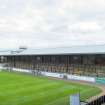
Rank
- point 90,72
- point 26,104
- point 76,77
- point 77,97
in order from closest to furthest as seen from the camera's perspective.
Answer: point 77,97 < point 26,104 < point 76,77 < point 90,72

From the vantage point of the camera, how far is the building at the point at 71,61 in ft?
160

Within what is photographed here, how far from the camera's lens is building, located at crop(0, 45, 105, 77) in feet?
160

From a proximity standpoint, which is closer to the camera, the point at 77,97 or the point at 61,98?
the point at 77,97

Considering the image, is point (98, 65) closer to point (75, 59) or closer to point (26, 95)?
point (75, 59)

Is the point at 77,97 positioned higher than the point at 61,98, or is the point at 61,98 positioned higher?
the point at 77,97

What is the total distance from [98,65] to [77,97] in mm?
33881

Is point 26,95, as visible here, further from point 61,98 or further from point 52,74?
point 52,74

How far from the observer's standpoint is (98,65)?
49.7m

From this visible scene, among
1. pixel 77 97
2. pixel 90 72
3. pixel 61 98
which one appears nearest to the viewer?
pixel 77 97

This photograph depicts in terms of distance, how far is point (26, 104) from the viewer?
2236 centimetres

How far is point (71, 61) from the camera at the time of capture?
182 ft

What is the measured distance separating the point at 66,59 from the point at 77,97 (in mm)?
39871

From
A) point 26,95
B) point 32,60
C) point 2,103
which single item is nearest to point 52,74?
point 32,60

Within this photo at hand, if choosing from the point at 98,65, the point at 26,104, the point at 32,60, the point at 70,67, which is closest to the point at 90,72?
the point at 98,65
